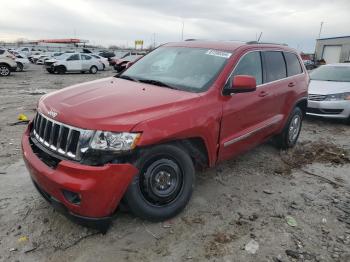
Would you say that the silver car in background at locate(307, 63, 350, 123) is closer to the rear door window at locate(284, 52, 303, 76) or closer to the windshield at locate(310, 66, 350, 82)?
the windshield at locate(310, 66, 350, 82)

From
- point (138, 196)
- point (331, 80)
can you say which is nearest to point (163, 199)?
point (138, 196)

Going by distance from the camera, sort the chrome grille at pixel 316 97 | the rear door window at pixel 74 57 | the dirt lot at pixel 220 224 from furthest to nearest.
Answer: the rear door window at pixel 74 57, the chrome grille at pixel 316 97, the dirt lot at pixel 220 224

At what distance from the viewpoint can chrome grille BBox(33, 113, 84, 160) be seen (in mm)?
2699

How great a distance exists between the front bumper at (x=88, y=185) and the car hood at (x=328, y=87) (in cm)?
669

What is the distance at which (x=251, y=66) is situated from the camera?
4.18m

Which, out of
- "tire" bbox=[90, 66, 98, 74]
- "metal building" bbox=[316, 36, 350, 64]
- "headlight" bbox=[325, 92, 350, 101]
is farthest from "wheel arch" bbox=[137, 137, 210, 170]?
"metal building" bbox=[316, 36, 350, 64]

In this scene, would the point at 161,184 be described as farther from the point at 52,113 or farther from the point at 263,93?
the point at 263,93

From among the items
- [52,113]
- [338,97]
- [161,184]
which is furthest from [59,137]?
[338,97]

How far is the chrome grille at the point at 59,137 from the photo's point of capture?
2.70 m

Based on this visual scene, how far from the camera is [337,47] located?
133ft

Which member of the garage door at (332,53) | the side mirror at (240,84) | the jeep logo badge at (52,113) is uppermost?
the garage door at (332,53)

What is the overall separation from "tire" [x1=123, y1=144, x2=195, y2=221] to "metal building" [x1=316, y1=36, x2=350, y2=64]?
1591 inches

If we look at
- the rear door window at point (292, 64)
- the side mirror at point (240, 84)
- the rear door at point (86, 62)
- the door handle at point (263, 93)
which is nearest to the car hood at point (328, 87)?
the rear door window at point (292, 64)

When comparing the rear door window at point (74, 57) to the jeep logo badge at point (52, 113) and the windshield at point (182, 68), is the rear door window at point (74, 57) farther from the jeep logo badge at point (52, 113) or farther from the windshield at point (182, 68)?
the jeep logo badge at point (52, 113)
